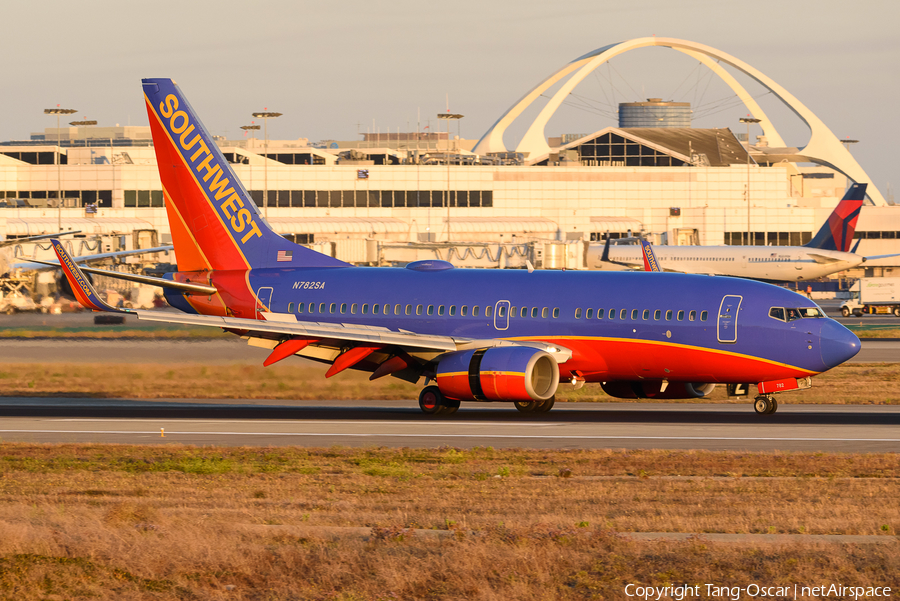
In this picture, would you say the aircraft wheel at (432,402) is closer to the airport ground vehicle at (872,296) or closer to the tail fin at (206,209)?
the tail fin at (206,209)

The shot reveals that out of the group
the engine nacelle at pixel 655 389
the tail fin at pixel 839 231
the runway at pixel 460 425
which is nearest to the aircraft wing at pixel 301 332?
the runway at pixel 460 425

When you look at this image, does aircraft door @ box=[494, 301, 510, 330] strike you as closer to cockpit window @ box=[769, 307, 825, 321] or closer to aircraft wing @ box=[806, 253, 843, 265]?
cockpit window @ box=[769, 307, 825, 321]

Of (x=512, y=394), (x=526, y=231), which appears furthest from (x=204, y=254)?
(x=526, y=231)

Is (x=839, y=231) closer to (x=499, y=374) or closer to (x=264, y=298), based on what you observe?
(x=264, y=298)

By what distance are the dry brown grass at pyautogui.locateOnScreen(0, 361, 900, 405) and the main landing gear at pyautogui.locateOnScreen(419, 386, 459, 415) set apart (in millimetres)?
4254

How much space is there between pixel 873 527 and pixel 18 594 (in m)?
10.9

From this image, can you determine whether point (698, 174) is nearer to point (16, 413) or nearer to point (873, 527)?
point (16, 413)

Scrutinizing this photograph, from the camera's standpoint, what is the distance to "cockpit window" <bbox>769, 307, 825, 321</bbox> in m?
32.7

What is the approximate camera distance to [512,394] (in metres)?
32.9

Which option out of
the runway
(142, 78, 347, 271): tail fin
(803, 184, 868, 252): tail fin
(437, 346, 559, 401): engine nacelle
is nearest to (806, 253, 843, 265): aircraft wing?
(803, 184, 868, 252): tail fin

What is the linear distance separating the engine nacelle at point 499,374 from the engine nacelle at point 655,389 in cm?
328

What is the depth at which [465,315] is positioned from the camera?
36.2 meters

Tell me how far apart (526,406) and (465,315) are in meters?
3.45

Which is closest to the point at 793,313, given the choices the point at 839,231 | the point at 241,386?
the point at 241,386
